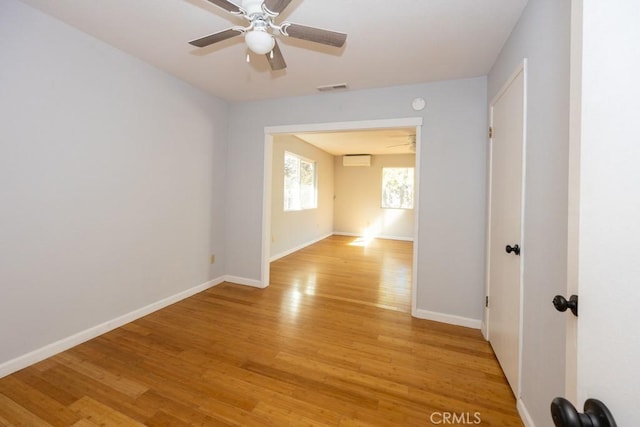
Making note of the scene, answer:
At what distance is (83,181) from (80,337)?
4.22 feet

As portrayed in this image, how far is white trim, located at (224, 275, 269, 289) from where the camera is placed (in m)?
3.48

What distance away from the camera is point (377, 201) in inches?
303

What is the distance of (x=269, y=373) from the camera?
1.83 metres

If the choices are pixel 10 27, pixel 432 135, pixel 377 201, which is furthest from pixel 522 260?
pixel 377 201

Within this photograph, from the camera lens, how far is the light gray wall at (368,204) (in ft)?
24.3

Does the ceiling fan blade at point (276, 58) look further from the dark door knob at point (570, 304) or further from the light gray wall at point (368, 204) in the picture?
the light gray wall at point (368, 204)

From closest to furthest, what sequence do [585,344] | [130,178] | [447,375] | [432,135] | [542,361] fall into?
[585,344] < [542,361] < [447,375] < [130,178] < [432,135]

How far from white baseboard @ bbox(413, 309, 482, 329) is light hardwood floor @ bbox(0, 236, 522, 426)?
0.27 ft

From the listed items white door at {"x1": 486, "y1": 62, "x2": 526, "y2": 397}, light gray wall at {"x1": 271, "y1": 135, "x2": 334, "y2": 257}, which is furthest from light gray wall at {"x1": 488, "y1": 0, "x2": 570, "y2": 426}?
light gray wall at {"x1": 271, "y1": 135, "x2": 334, "y2": 257}

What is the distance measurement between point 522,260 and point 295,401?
162cm

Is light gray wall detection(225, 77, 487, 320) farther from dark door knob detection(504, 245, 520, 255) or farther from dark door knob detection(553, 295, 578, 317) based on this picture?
dark door knob detection(553, 295, 578, 317)

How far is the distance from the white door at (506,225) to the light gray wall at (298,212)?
3.54 metres

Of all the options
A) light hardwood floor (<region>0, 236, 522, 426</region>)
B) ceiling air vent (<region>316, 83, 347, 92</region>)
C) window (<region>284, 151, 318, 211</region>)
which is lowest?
light hardwood floor (<region>0, 236, 522, 426</region>)

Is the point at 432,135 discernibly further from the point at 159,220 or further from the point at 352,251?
the point at 352,251
